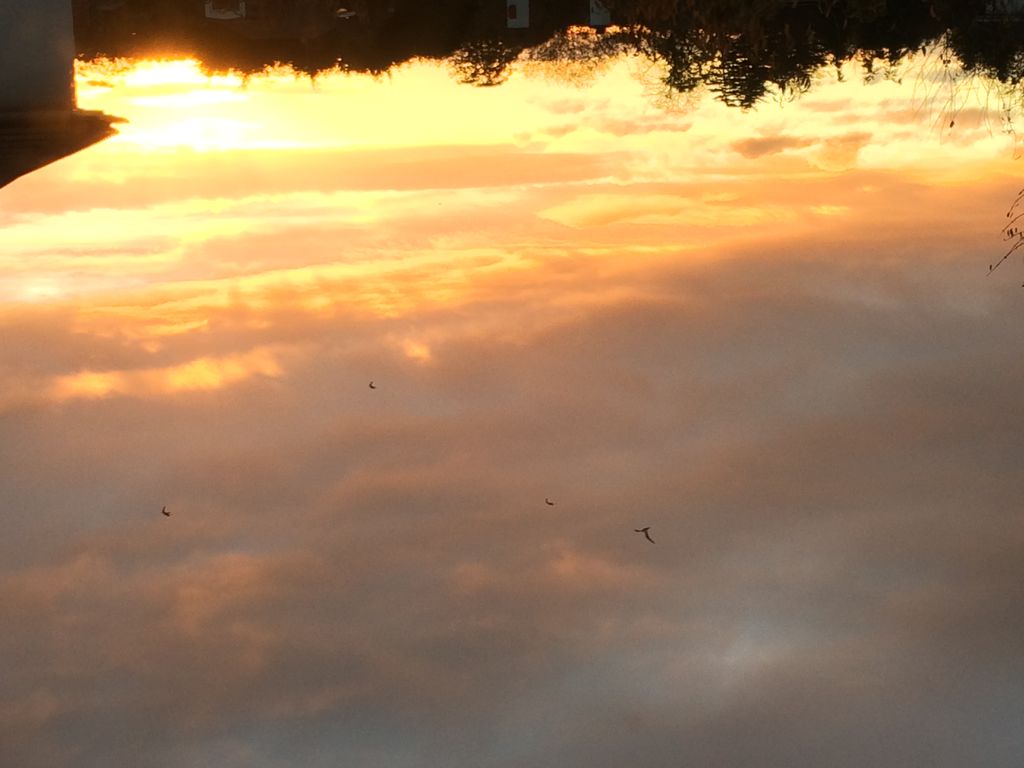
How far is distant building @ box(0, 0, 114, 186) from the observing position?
2009 centimetres

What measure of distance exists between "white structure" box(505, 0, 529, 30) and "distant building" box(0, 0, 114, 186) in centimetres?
1623

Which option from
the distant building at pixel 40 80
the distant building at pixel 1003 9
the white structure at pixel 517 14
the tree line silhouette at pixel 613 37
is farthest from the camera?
the white structure at pixel 517 14

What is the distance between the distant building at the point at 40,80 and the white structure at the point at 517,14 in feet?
53.3

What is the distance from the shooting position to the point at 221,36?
33.7m

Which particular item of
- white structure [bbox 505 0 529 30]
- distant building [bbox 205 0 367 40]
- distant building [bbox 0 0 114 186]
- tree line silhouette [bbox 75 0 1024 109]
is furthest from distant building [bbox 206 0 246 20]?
distant building [bbox 0 0 114 186]

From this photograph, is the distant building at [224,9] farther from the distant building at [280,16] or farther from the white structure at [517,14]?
the white structure at [517,14]

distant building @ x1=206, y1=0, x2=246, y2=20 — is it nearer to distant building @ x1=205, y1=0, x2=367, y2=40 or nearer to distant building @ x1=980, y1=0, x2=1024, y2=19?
distant building @ x1=205, y1=0, x2=367, y2=40

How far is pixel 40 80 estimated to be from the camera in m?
20.6

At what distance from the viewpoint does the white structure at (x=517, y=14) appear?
116 ft

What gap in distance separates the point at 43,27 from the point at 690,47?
14.8 m

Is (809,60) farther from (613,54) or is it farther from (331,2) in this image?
(331,2)

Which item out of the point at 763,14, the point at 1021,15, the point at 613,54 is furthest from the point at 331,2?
the point at 1021,15

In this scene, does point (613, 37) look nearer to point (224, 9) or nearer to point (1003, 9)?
Result: point (1003, 9)

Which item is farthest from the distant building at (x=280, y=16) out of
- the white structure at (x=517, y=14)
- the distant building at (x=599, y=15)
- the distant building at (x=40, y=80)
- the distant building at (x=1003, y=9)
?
the distant building at (x=1003, y=9)
